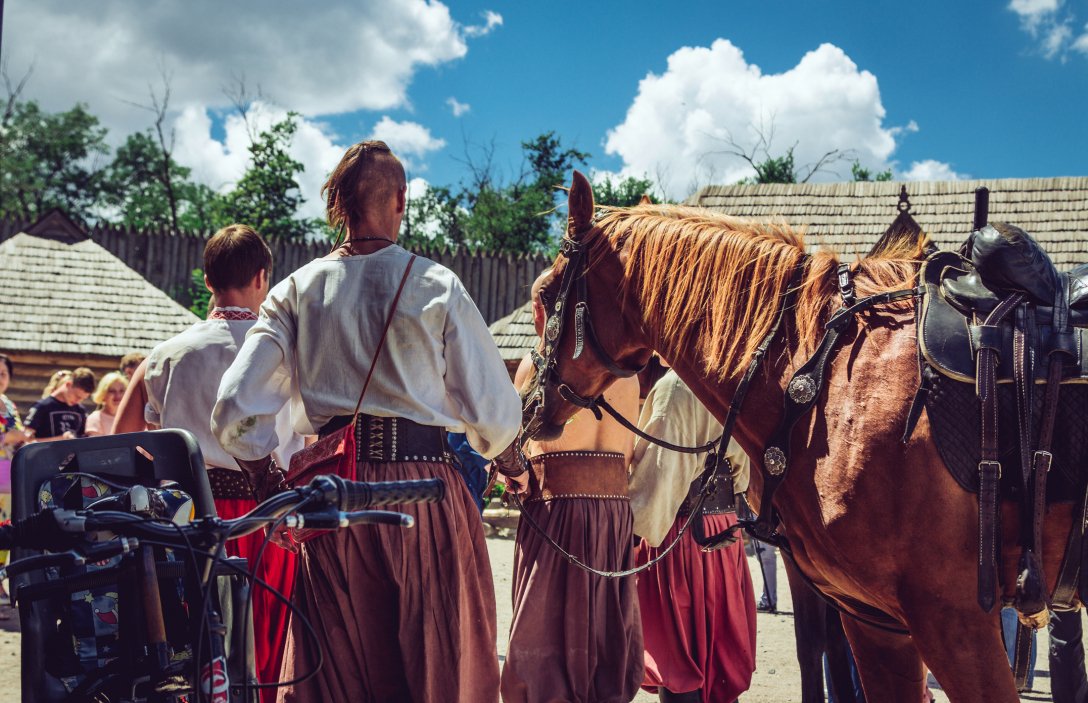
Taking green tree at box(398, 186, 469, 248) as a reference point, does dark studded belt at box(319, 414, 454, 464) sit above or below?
below

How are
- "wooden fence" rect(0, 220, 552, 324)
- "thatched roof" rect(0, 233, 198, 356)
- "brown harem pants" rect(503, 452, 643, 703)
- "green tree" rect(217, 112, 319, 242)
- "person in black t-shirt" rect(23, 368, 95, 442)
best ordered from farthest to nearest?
"green tree" rect(217, 112, 319, 242), "wooden fence" rect(0, 220, 552, 324), "thatched roof" rect(0, 233, 198, 356), "person in black t-shirt" rect(23, 368, 95, 442), "brown harem pants" rect(503, 452, 643, 703)

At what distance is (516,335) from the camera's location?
51.6 feet

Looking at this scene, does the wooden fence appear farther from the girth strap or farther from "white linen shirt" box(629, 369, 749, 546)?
the girth strap

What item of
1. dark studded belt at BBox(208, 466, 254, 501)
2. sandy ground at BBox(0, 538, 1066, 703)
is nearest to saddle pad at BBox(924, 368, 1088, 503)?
dark studded belt at BBox(208, 466, 254, 501)

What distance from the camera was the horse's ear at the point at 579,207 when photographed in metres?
3.31

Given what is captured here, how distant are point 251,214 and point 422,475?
97.6 ft

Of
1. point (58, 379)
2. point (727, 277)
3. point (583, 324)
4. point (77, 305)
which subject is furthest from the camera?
point (77, 305)

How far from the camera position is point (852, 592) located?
275cm

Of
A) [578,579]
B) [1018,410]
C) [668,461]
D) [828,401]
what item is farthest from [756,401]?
[668,461]

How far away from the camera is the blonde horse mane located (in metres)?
2.86

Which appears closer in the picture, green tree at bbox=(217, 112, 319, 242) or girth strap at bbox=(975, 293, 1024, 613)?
girth strap at bbox=(975, 293, 1024, 613)

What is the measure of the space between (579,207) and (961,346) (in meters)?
1.37

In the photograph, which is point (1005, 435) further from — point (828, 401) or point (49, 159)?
point (49, 159)

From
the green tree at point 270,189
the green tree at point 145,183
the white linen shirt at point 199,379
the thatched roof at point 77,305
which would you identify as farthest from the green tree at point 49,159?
the white linen shirt at point 199,379
